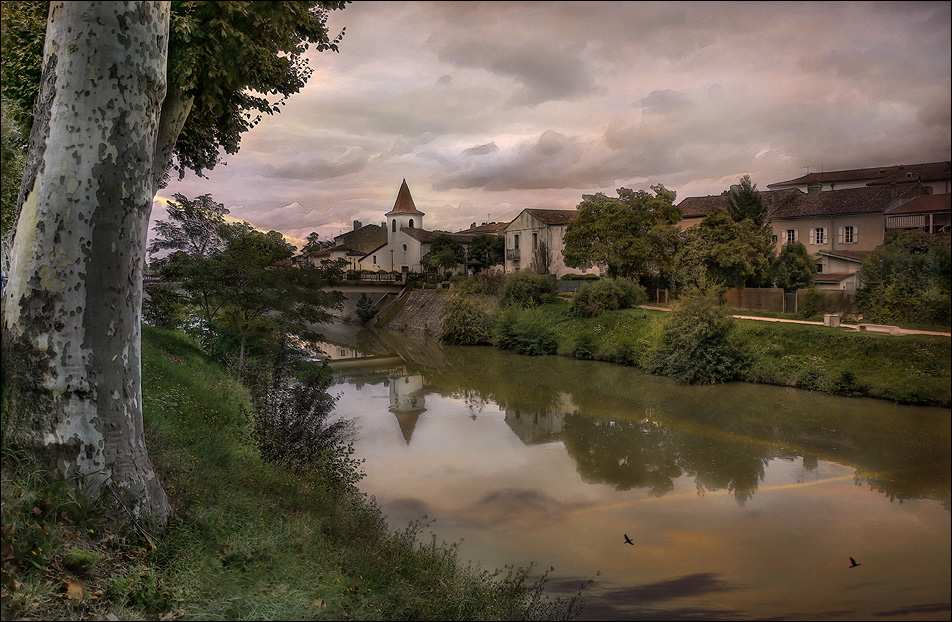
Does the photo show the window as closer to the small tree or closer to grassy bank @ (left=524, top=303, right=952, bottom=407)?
grassy bank @ (left=524, top=303, right=952, bottom=407)

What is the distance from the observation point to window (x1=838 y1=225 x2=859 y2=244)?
11.8 meters

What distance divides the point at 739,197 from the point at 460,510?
23.8 meters

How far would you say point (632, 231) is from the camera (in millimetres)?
27891

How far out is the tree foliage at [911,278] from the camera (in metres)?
4.88

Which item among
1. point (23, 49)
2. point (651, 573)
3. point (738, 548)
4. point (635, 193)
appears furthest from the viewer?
point (635, 193)

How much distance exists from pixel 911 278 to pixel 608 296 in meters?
18.5

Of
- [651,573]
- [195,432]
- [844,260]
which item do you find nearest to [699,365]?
[844,260]

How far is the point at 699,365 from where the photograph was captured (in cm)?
1803

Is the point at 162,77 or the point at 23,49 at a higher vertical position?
the point at 23,49

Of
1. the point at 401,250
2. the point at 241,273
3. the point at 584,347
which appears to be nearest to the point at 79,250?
the point at 241,273

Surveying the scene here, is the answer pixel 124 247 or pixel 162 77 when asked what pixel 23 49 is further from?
pixel 124 247

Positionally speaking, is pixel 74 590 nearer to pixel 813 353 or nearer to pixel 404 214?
pixel 813 353

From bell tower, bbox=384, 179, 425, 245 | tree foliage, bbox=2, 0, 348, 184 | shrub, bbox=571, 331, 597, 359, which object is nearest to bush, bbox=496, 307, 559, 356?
shrub, bbox=571, 331, 597, 359

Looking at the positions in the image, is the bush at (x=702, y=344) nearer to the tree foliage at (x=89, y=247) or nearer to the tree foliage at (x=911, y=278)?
the tree foliage at (x=911, y=278)
